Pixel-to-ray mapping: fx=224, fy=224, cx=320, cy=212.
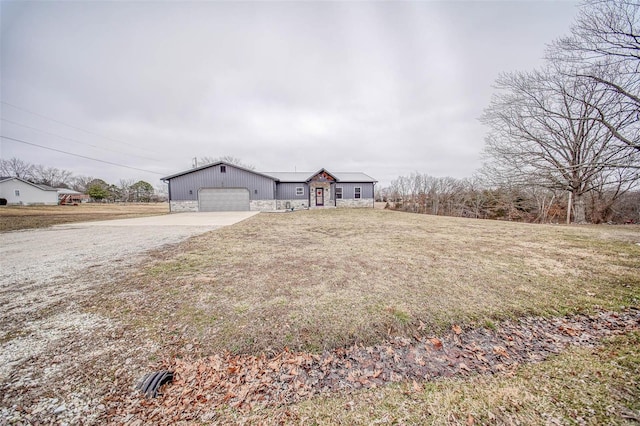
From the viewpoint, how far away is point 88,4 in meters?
13.3

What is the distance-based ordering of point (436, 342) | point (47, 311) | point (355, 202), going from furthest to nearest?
point (355, 202) → point (47, 311) → point (436, 342)

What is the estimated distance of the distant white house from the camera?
31.5 metres

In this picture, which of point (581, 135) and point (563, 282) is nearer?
point (563, 282)

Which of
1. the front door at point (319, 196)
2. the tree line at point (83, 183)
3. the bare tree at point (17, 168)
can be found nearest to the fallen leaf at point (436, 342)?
the front door at point (319, 196)

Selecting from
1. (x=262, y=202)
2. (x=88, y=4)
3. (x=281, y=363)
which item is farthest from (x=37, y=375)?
(x=88, y=4)

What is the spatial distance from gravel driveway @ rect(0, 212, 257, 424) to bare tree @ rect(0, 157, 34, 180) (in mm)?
75096

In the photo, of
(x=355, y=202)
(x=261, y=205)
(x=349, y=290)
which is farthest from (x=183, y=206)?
(x=349, y=290)

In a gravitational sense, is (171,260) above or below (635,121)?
below

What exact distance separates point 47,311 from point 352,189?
2337 cm

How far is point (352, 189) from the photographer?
2491cm

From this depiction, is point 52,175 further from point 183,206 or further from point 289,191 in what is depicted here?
point 289,191

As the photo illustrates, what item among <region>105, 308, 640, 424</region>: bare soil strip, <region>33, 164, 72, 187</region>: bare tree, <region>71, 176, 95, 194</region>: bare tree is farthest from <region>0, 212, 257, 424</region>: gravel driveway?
<region>33, 164, 72, 187</region>: bare tree

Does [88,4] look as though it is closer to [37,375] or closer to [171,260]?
[171,260]

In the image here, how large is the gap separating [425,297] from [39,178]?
Result: 278 ft
